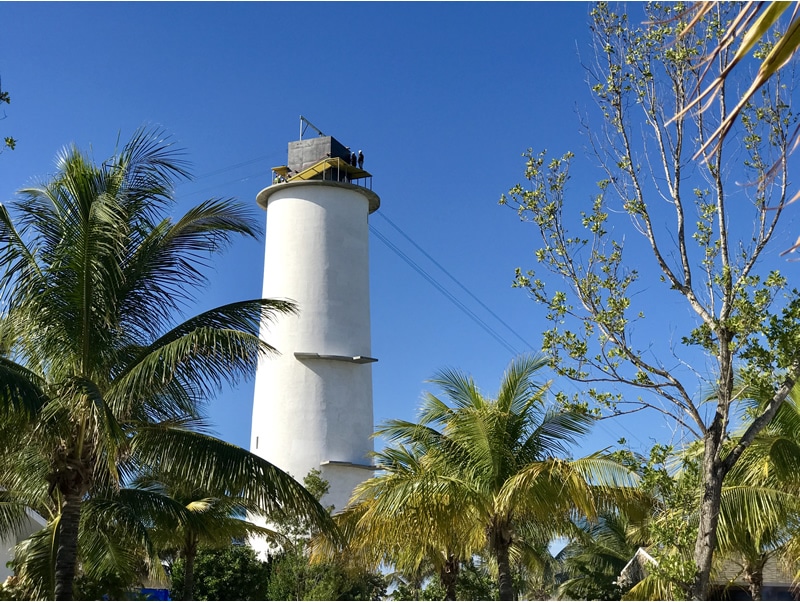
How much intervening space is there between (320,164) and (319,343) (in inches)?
277

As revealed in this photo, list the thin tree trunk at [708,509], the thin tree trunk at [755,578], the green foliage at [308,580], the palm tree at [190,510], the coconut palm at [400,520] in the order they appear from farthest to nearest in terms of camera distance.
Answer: the green foliage at [308,580]
the thin tree trunk at [755,578]
the coconut palm at [400,520]
the palm tree at [190,510]
the thin tree trunk at [708,509]

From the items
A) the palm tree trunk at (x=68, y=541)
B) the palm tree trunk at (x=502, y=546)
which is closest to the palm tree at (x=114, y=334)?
the palm tree trunk at (x=68, y=541)

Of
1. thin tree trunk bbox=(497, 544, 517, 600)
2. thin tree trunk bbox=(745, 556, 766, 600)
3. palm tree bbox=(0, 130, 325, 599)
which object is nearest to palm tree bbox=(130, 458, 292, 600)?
palm tree bbox=(0, 130, 325, 599)

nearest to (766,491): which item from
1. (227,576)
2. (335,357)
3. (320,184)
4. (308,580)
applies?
(308,580)

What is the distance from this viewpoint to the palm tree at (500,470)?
48.4ft

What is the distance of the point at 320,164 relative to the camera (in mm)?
34875

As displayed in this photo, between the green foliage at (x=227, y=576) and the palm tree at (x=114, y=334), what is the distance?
14483mm

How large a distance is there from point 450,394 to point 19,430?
8.01 metres

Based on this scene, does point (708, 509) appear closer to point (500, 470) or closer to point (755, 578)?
point (500, 470)

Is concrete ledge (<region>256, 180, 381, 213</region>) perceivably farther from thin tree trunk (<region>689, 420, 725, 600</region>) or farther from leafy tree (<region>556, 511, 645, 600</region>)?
thin tree trunk (<region>689, 420, 725, 600</region>)

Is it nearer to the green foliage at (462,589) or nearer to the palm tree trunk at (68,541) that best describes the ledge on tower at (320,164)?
the green foliage at (462,589)

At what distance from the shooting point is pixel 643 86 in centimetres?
1155

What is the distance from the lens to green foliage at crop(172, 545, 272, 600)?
2766cm

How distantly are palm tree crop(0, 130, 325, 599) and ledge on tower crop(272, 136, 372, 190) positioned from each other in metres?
20.6
